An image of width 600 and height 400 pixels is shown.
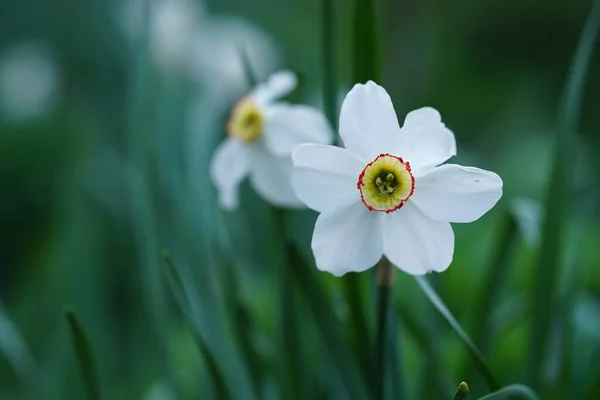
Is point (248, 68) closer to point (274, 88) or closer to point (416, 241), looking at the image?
point (274, 88)

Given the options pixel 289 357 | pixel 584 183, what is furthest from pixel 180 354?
pixel 584 183

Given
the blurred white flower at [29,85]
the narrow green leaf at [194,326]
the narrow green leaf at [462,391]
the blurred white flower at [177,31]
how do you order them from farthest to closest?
the blurred white flower at [29,85] < the blurred white flower at [177,31] < the narrow green leaf at [194,326] < the narrow green leaf at [462,391]

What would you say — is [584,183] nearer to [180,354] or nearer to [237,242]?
[237,242]

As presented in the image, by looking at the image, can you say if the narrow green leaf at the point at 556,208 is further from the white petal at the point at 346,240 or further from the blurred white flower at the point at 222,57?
the blurred white flower at the point at 222,57

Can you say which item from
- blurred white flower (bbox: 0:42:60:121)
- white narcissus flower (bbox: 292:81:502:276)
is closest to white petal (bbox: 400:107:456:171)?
white narcissus flower (bbox: 292:81:502:276)

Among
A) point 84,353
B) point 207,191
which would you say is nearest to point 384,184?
point 84,353

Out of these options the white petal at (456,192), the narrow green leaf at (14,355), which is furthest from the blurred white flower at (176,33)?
the white petal at (456,192)
